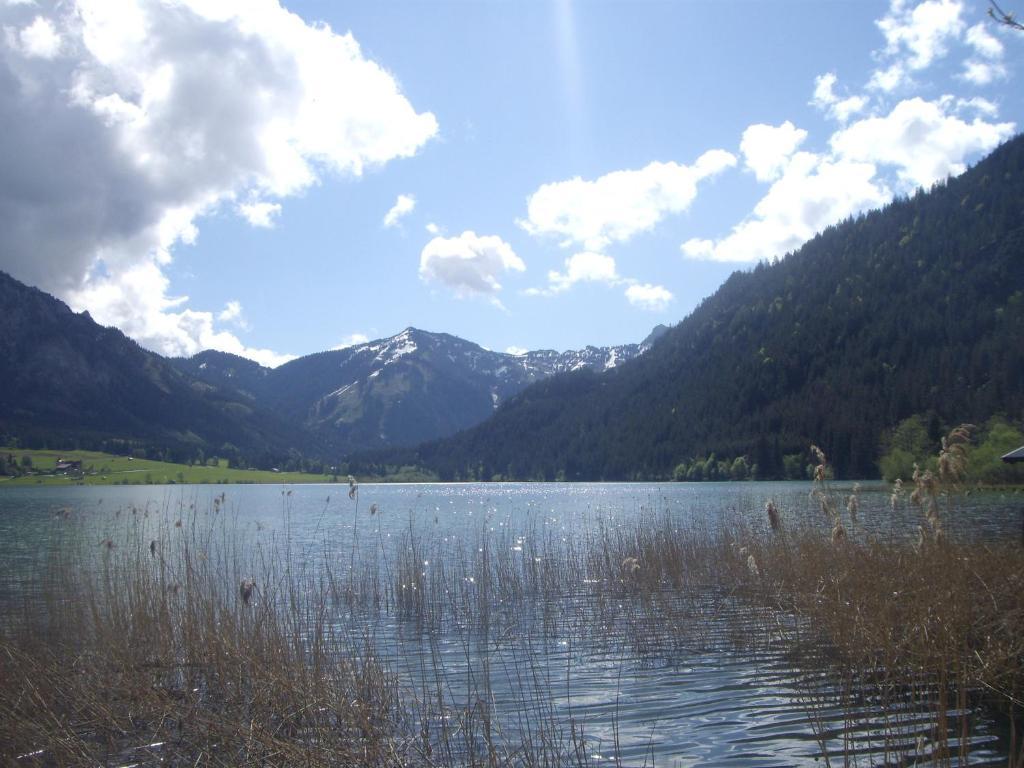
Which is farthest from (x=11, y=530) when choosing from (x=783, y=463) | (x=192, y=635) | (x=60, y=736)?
(x=783, y=463)

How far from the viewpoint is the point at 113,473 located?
148 m

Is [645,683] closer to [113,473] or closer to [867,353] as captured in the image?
[113,473]

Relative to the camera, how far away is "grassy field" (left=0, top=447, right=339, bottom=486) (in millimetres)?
134000

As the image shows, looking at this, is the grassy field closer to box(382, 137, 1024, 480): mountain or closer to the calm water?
box(382, 137, 1024, 480): mountain

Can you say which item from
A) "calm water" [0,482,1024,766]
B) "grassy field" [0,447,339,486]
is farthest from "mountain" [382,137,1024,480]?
"calm water" [0,482,1024,766]

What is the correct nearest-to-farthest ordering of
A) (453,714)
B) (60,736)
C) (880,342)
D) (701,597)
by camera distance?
(60,736), (453,714), (701,597), (880,342)

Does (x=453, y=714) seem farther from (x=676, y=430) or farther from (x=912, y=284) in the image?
(x=912, y=284)

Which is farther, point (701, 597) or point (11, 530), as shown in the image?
point (11, 530)

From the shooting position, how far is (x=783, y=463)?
127m

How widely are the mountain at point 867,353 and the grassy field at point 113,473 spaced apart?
8537 centimetres

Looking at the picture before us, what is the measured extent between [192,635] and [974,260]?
187454mm

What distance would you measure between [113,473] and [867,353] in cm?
14966

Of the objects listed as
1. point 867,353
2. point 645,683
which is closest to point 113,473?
point 867,353

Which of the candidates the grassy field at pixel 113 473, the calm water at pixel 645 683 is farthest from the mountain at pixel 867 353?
the calm water at pixel 645 683
